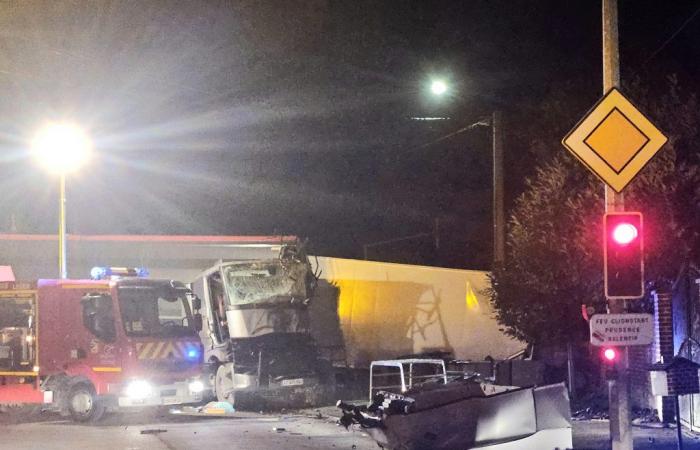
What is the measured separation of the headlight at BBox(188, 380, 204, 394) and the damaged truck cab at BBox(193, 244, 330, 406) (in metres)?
1.98

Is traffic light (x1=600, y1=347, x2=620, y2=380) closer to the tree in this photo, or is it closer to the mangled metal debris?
the mangled metal debris

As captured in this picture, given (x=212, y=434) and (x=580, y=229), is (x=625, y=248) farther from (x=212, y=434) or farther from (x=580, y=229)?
(x=212, y=434)

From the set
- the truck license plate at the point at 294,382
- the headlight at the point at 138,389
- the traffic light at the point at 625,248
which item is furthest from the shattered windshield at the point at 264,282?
the traffic light at the point at 625,248

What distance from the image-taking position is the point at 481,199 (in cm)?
3634

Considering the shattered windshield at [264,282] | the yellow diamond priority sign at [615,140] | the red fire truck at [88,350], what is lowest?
the red fire truck at [88,350]

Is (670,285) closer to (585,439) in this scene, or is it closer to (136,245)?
(585,439)

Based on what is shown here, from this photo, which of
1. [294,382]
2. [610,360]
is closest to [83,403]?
[294,382]

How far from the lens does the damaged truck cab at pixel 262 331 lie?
66.5 feet

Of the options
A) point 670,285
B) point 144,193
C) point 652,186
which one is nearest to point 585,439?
point 670,285

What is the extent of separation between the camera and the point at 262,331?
21.0 m

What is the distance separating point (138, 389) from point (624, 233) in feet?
36.2

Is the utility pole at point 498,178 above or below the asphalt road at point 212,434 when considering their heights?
above

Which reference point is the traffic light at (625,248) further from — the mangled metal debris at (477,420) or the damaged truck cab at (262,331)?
the damaged truck cab at (262,331)

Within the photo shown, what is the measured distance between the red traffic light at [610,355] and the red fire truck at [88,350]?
1059 cm
